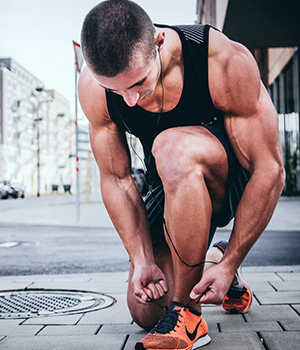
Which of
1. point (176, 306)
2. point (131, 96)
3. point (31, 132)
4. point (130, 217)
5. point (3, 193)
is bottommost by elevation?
point (3, 193)

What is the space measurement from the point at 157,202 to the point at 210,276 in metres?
0.65

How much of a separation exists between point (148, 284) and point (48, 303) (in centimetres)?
112

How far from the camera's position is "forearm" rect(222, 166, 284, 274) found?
2.06m

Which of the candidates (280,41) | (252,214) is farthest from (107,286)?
(280,41)

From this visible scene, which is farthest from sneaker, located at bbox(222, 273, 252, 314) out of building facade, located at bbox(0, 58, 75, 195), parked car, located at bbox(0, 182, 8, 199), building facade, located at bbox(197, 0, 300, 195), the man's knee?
building facade, located at bbox(0, 58, 75, 195)

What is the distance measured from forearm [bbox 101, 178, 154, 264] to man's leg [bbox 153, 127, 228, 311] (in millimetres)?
244

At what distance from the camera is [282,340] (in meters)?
2.01

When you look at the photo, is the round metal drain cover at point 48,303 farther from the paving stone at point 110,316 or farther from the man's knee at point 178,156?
the man's knee at point 178,156

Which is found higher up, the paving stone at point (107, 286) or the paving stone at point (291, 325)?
the paving stone at point (291, 325)

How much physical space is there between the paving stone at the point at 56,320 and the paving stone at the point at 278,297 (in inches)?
41.1

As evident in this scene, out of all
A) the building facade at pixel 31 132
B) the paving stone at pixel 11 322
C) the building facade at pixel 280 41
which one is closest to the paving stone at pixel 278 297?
the paving stone at pixel 11 322

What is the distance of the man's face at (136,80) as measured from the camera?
5.83ft

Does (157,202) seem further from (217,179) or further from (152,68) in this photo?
(152,68)

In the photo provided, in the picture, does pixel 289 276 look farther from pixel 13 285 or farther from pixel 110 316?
pixel 13 285
